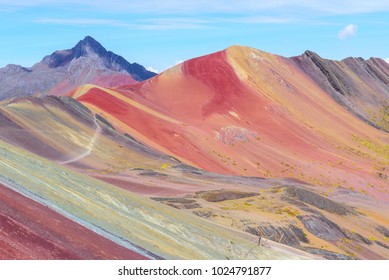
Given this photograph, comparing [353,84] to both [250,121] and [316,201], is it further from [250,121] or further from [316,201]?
[316,201]

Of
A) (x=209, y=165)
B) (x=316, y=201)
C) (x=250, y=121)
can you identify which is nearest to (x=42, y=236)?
(x=316, y=201)

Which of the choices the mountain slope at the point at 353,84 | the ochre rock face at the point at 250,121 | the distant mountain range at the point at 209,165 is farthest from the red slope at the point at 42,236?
the mountain slope at the point at 353,84

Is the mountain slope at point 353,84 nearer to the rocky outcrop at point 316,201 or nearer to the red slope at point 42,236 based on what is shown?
the rocky outcrop at point 316,201

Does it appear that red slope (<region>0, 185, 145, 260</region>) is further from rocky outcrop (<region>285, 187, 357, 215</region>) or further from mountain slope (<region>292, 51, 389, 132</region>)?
mountain slope (<region>292, 51, 389, 132</region>)

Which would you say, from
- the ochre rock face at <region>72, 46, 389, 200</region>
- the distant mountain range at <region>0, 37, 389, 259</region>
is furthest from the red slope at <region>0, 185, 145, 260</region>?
the ochre rock face at <region>72, 46, 389, 200</region>

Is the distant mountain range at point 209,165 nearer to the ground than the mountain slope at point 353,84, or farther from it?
nearer to the ground

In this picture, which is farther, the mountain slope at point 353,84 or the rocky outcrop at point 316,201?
the mountain slope at point 353,84

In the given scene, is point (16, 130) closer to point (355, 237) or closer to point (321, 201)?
point (321, 201)

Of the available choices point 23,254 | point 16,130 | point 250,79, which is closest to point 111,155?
point 16,130
